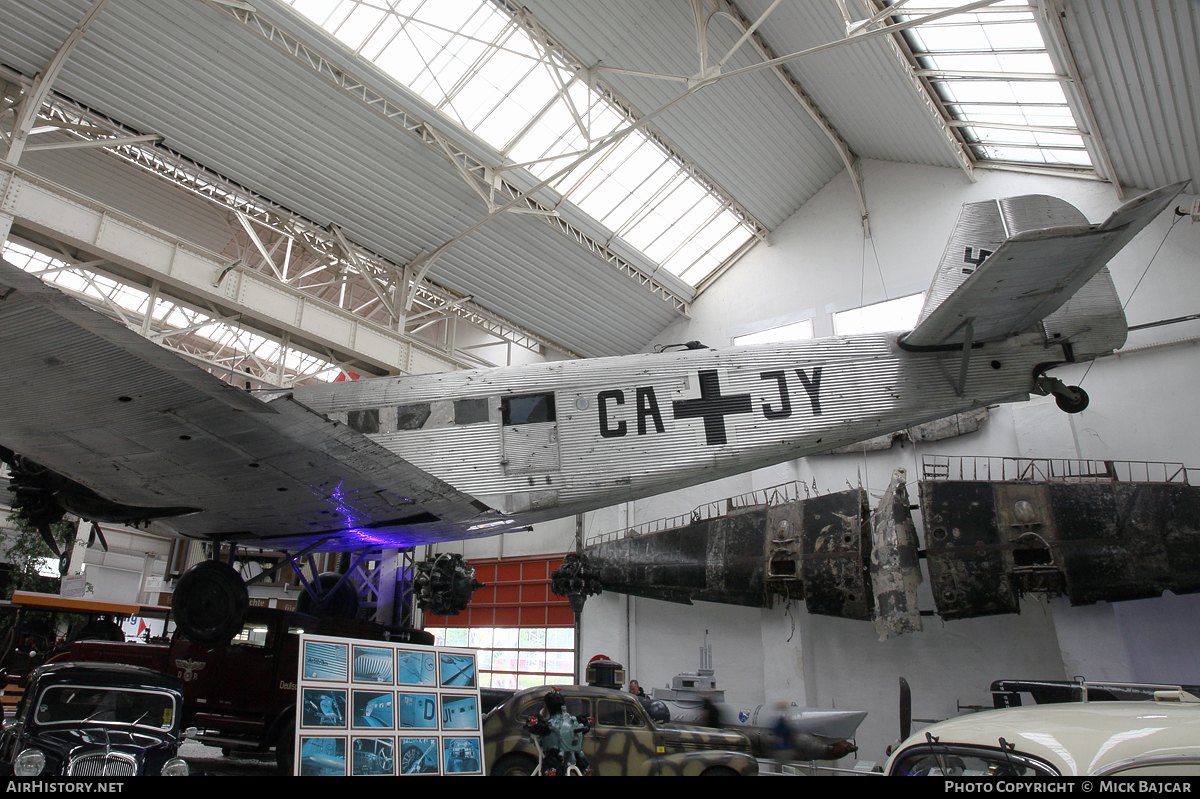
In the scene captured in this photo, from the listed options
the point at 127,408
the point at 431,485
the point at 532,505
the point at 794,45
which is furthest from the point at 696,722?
the point at 794,45

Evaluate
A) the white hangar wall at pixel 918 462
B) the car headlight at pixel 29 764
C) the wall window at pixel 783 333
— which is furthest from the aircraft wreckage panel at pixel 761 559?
the car headlight at pixel 29 764

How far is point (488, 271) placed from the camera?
69.2 feet

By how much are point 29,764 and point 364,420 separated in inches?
163

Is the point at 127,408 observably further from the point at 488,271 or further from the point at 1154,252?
the point at 1154,252

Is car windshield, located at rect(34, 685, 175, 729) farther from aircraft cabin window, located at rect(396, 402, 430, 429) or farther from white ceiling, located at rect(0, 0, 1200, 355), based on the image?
white ceiling, located at rect(0, 0, 1200, 355)

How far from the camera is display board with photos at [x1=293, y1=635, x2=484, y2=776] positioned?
4133 millimetres

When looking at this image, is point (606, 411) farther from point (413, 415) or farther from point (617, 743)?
point (617, 743)

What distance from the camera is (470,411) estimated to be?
7.70 meters

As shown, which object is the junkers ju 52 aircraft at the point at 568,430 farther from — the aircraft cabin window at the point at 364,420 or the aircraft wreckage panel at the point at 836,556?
the aircraft wreckage panel at the point at 836,556

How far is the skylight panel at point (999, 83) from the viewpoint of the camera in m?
13.3

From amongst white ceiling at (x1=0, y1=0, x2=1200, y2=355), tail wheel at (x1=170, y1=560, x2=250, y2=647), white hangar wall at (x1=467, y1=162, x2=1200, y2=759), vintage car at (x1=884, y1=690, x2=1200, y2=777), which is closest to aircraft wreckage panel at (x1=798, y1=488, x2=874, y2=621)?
white hangar wall at (x1=467, y1=162, x2=1200, y2=759)

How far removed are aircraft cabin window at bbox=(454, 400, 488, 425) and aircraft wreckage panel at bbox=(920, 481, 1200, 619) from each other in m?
8.85

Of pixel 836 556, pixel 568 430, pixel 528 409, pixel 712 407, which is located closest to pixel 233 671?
pixel 528 409

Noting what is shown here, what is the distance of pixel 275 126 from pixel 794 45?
504 inches
